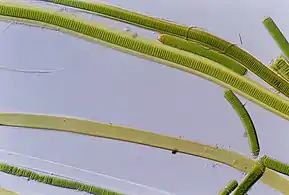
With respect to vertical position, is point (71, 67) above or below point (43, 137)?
above

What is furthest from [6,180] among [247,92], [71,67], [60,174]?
[247,92]

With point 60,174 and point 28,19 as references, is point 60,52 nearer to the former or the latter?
point 28,19

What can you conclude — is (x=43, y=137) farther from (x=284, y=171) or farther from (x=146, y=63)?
(x=284, y=171)

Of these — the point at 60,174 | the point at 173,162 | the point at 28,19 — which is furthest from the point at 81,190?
the point at 28,19

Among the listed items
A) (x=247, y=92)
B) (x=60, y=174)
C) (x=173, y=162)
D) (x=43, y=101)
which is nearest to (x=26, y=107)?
(x=43, y=101)

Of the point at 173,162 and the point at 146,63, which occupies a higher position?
the point at 146,63

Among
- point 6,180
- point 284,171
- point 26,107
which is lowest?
point 6,180
